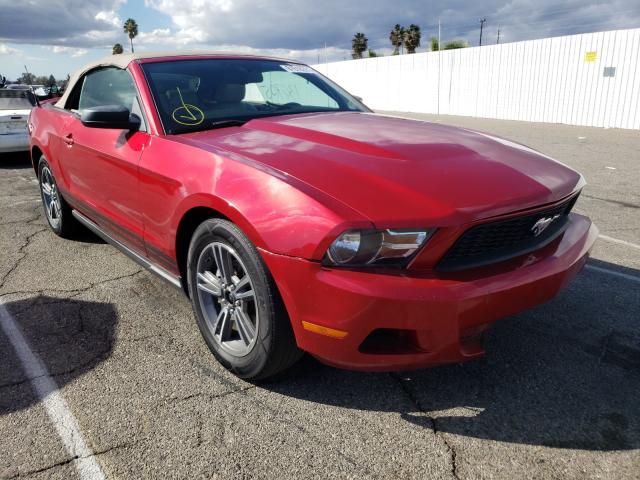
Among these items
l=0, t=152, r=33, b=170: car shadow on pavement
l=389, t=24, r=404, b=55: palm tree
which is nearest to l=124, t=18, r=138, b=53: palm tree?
l=389, t=24, r=404, b=55: palm tree

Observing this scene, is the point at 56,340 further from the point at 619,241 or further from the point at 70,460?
the point at 619,241

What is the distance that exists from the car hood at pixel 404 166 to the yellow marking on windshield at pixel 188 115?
0.56 feet

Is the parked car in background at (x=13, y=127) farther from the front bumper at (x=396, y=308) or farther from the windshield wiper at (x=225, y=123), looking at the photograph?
the front bumper at (x=396, y=308)

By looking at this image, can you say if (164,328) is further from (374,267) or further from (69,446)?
(374,267)

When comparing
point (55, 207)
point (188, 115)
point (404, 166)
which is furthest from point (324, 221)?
point (55, 207)

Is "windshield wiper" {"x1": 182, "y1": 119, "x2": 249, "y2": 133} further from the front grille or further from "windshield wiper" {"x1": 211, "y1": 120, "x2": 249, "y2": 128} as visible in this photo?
the front grille

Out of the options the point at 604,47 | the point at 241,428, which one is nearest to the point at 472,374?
the point at 241,428

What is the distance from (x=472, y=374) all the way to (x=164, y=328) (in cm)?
173

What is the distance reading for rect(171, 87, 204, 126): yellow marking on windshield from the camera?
9.85 feet

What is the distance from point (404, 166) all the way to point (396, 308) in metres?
0.68

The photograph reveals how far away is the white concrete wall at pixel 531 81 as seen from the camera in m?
15.2

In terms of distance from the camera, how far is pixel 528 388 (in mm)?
2463

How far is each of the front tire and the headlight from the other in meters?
0.35

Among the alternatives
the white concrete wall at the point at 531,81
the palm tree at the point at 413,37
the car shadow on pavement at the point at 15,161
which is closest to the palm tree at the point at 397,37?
the palm tree at the point at 413,37
